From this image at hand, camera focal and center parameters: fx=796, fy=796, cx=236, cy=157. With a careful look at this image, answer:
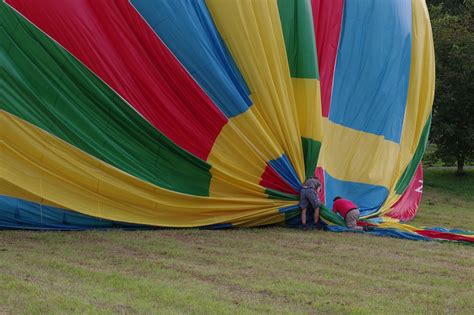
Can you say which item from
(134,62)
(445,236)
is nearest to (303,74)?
(134,62)

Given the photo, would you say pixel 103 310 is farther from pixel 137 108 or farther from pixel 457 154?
pixel 457 154

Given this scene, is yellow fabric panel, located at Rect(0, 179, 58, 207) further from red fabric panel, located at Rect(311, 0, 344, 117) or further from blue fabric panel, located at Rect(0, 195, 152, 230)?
red fabric panel, located at Rect(311, 0, 344, 117)

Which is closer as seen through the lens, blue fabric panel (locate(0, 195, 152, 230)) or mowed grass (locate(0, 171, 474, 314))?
mowed grass (locate(0, 171, 474, 314))

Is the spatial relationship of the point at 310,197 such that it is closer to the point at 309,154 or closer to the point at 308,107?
the point at 309,154

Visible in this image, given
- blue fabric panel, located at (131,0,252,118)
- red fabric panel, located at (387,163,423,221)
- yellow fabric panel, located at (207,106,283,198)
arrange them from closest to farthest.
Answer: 1. blue fabric panel, located at (131,0,252,118)
2. yellow fabric panel, located at (207,106,283,198)
3. red fabric panel, located at (387,163,423,221)

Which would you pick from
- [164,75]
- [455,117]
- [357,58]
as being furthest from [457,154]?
[164,75]

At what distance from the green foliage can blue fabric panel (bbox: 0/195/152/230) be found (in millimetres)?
12233

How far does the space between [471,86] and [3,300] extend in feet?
51.1

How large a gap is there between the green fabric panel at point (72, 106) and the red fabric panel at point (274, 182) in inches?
39.1

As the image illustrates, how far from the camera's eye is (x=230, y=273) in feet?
22.2

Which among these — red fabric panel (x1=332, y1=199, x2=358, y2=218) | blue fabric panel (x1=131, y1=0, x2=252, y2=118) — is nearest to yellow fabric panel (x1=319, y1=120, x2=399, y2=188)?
red fabric panel (x1=332, y1=199, x2=358, y2=218)

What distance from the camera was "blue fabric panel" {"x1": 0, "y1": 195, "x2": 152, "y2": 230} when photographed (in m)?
8.42

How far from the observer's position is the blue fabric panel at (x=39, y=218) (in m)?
8.42

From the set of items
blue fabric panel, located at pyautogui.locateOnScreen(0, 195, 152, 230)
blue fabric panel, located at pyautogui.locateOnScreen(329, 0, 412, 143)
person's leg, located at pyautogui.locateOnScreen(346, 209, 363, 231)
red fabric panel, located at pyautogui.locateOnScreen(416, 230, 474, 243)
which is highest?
blue fabric panel, located at pyautogui.locateOnScreen(329, 0, 412, 143)
